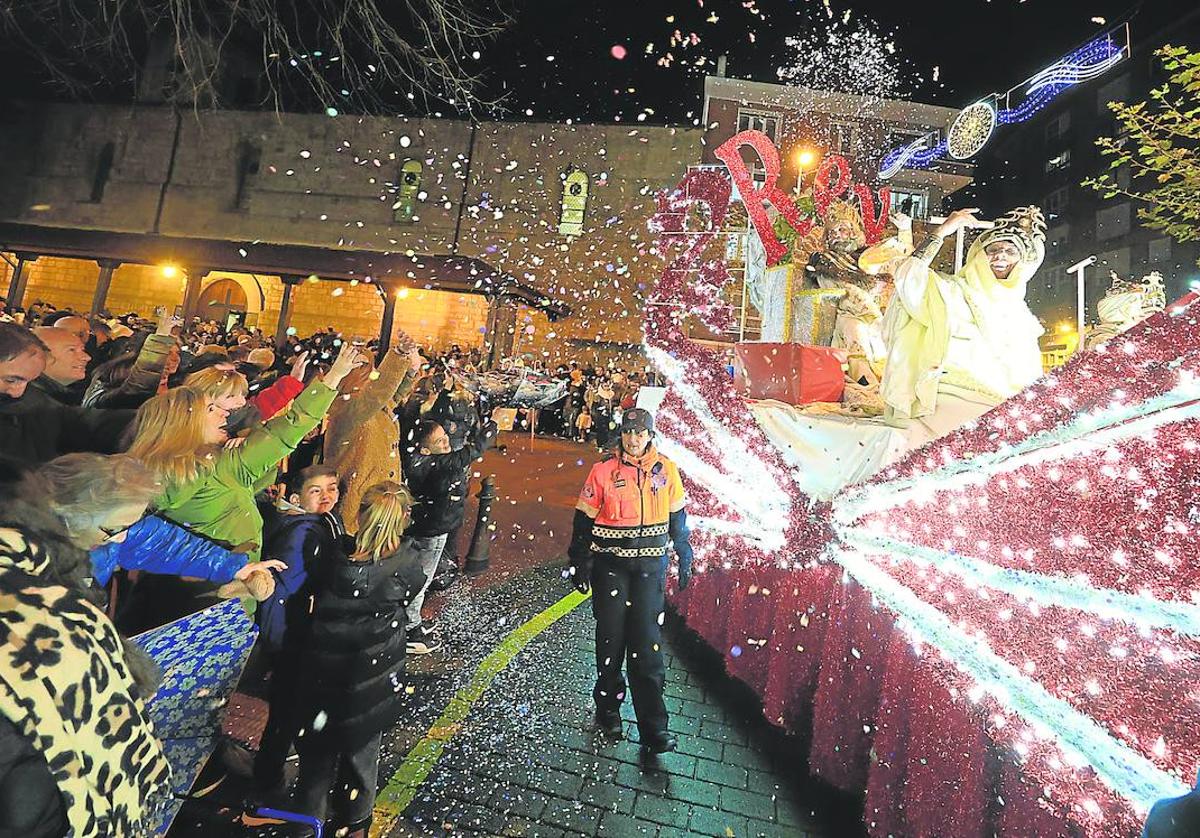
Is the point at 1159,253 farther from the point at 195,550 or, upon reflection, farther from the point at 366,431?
the point at 195,550

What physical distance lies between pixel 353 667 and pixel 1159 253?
38.1 meters

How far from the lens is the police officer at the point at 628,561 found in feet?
12.3

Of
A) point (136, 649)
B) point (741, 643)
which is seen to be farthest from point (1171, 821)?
point (741, 643)

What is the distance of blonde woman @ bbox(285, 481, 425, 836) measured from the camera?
8.77 ft

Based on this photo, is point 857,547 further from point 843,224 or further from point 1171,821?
point 843,224

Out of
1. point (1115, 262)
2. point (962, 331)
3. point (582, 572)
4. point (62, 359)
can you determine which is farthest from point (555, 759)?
point (1115, 262)

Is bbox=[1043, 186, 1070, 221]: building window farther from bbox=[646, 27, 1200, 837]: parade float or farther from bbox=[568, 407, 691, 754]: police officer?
bbox=[568, 407, 691, 754]: police officer

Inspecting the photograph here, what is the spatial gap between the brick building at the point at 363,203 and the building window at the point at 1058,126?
26146 mm

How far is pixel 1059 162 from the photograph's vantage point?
34.9 metres

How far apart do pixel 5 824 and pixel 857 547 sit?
3226 mm

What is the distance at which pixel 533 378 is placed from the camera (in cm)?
1529

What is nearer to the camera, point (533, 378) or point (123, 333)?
point (123, 333)

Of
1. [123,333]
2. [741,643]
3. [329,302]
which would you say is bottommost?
[741,643]

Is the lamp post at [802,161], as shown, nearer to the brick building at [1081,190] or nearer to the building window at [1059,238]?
the brick building at [1081,190]
